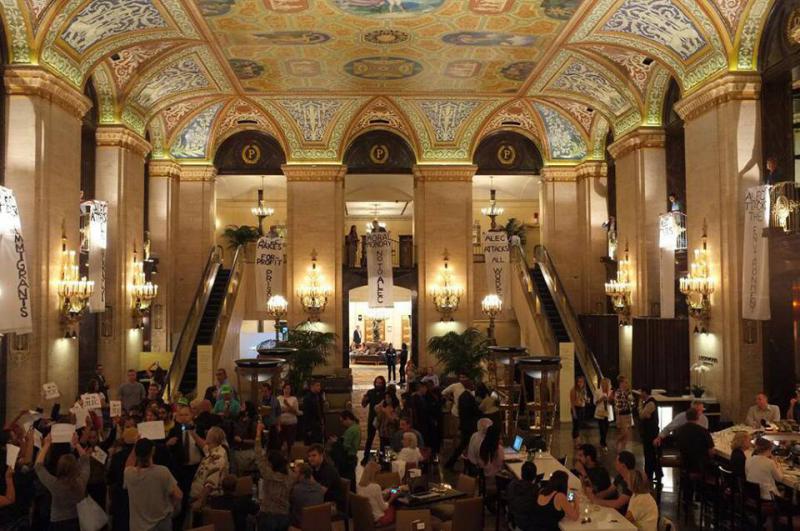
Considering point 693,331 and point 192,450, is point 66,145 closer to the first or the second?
point 192,450

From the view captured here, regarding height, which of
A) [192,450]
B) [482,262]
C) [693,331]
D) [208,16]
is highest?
[208,16]

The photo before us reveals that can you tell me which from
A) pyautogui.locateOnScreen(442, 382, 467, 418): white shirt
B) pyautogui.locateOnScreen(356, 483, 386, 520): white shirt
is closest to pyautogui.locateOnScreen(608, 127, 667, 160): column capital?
pyautogui.locateOnScreen(442, 382, 467, 418): white shirt

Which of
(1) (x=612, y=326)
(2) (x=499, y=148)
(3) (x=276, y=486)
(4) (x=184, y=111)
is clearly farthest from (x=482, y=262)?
(3) (x=276, y=486)

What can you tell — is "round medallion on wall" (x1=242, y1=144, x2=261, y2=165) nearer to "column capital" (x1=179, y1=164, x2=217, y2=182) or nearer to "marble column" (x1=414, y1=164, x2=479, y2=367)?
"column capital" (x1=179, y1=164, x2=217, y2=182)

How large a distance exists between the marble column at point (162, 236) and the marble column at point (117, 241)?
355cm

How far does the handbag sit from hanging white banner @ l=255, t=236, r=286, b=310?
557 inches

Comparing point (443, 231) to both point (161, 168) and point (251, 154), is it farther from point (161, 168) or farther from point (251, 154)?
point (161, 168)

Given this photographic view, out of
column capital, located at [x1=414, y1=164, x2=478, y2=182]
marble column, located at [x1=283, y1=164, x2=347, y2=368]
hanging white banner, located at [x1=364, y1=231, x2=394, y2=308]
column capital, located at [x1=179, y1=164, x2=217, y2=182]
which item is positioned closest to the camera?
hanging white banner, located at [x1=364, y1=231, x2=394, y2=308]

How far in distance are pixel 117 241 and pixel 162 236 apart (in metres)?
4.36

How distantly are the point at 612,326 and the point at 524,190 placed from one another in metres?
9.95

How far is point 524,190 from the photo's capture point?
29406 mm

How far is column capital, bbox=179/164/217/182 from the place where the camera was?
22.9m

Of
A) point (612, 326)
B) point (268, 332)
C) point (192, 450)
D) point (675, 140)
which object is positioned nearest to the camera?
point (192, 450)

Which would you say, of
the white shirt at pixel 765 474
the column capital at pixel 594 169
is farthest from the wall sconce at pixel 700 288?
the column capital at pixel 594 169
